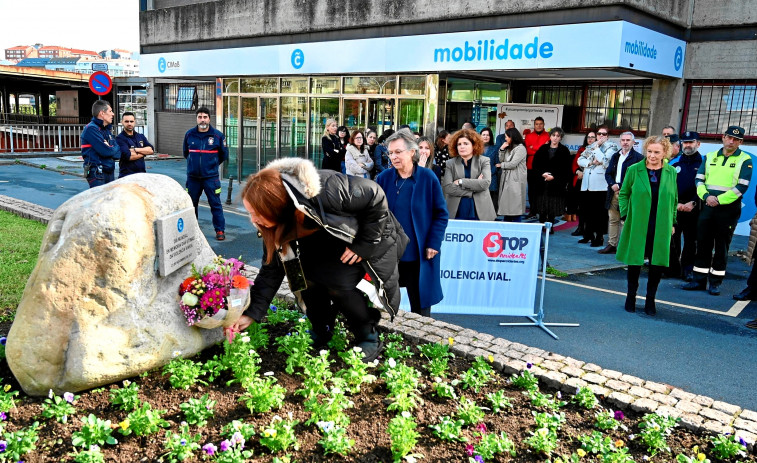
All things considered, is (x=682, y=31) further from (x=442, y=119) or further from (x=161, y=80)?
(x=161, y=80)

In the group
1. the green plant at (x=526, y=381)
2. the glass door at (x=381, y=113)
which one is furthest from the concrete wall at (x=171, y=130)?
the green plant at (x=526, y=381)

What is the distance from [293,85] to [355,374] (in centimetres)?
1461

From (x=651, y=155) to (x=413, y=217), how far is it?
2944mm

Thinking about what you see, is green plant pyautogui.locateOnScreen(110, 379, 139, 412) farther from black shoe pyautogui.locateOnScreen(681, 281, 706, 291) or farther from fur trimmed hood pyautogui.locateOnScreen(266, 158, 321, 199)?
→ black shoe pyautogui.locateOnScreen(681, 281, 706, 291)

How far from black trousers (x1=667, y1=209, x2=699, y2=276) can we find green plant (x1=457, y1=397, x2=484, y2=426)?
623 centimetres

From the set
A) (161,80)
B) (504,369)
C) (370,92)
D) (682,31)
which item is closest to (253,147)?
(370,92)

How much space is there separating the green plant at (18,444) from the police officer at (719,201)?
769 centimetres

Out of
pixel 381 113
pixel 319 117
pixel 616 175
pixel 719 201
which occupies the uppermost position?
pixel 381 113

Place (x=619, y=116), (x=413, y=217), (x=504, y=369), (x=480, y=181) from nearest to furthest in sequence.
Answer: (x=504, y=369) → (x=413, y=217) → (x=480, y=181) → (x=619, y=116)

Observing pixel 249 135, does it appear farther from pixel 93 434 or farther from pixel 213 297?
pixel 93 434

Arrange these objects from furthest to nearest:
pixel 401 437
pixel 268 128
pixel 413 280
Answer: pixel 268 128
pixel 413 280
pixel 401 437

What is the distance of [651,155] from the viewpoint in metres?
6.62

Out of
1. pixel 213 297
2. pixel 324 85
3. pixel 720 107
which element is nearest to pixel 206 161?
Answer: pixel 213 297

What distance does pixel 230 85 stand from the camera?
19.1m
